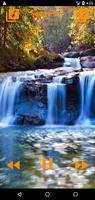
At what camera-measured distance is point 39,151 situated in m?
2.41

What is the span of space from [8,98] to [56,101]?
0.55 metres

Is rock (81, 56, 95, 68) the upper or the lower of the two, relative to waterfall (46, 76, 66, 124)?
upper

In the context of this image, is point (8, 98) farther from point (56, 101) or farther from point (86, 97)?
point (86, 97)

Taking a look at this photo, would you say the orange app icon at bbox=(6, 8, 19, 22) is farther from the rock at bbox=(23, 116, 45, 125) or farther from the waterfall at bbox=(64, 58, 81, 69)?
the waterfall at bbox=(64, 58, 81, 69)

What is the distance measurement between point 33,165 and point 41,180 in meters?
0.29

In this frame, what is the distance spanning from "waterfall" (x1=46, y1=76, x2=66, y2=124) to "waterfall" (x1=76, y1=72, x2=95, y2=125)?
22cm

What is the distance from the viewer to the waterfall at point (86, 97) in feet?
14.9

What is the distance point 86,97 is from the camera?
471cm
